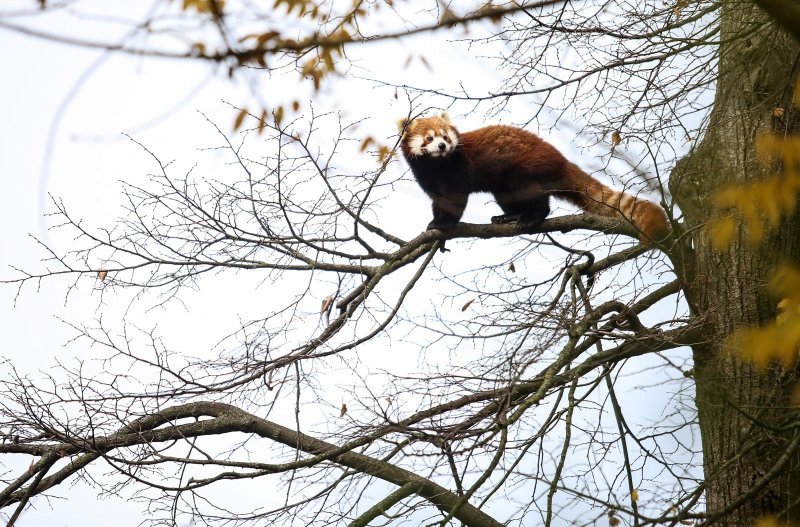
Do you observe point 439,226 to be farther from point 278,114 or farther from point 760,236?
point 760,236

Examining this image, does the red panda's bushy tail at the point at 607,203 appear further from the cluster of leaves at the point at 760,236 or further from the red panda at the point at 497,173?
the cluster of leaves at the point at 760,236

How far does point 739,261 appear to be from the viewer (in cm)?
552

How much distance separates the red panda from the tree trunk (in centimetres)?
121

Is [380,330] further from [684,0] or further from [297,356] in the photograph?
[684,0]

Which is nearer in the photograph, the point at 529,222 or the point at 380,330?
the point at 380,330

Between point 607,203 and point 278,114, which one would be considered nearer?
point 278,114

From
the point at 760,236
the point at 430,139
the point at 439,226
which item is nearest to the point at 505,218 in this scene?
the point at 439,226

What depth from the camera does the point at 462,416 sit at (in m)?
4.65

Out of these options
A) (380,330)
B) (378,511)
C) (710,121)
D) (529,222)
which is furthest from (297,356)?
(710,121)

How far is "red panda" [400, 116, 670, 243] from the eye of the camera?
272 inches

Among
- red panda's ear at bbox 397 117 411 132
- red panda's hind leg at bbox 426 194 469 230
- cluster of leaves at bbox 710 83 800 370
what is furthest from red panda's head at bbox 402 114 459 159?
cluster of leaves at bbox 710 83 800 370

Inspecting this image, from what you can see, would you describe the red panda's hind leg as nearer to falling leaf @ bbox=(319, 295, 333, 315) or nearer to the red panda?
the red panda

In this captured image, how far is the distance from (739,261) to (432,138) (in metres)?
3.13

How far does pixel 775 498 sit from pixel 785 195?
11.2ft
